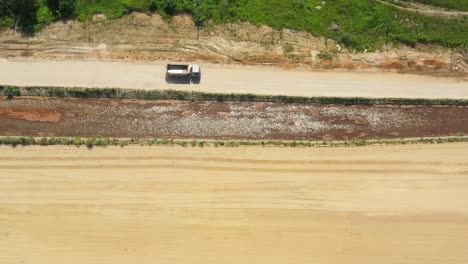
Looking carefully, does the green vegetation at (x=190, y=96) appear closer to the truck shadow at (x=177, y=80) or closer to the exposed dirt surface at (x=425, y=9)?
the truck shadow at (x=177, y=80)

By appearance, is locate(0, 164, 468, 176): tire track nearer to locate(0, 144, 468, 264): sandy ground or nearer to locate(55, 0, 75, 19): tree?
locate(0, 144, 468, 264): sandy ground

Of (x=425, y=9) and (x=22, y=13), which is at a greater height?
(x=425, y=9)

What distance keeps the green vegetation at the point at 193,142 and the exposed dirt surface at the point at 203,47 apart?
15.2ft

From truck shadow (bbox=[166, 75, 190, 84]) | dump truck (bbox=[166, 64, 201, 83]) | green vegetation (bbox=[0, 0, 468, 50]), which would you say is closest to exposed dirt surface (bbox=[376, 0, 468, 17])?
green vegetation (bbox=[0, 0, 468, 50])

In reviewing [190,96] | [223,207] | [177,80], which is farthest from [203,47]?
[223,207]

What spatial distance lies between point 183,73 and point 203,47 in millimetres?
2207

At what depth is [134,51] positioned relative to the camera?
1071 inches

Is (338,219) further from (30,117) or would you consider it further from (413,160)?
(30,117)

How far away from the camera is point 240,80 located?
89.6 ft

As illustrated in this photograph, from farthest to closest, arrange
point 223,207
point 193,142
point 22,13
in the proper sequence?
1. point 22,13
2. point 193,142
3. point 223,207

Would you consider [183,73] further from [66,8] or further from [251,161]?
[66,8]

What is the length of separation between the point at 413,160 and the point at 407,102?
3.73m

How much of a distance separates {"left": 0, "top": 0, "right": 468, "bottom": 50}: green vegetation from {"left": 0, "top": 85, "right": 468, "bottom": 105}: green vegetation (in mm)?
3599

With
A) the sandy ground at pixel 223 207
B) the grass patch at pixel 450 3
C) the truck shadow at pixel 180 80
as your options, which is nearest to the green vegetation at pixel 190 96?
the truck shadow at pixel 180 80
